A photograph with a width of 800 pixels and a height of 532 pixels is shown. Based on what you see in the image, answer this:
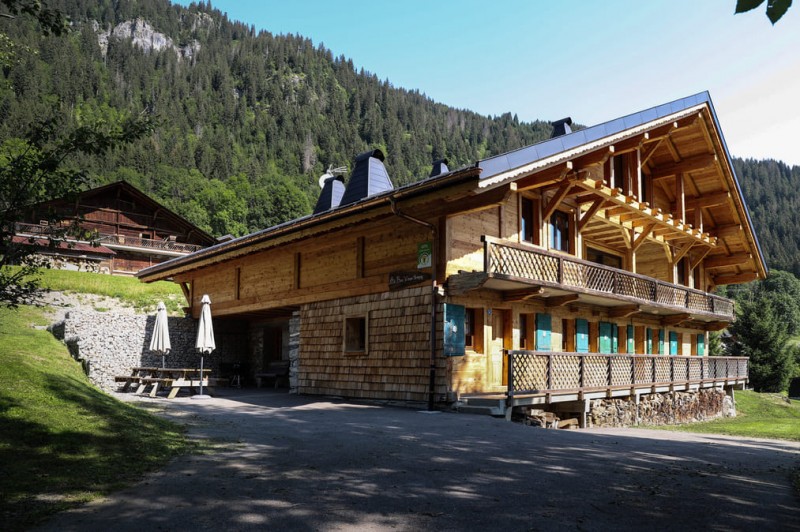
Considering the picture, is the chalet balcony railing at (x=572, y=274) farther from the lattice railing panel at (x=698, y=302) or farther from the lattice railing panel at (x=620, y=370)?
the lattice railing panel at (x=620, y=370)

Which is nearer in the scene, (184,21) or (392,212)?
(392,212)

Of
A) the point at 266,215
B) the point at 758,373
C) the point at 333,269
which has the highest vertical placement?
the point at 266,215

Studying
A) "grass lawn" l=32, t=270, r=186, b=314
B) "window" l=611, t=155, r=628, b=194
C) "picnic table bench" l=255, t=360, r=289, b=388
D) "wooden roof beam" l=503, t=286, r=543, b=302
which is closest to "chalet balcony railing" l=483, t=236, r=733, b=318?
"wooden roof beam" l=503, t=286, r=543, b=302

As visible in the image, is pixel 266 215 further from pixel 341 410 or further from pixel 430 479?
pixel 430 479

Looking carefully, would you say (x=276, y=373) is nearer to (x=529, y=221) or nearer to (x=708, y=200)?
(x=529, y=221)

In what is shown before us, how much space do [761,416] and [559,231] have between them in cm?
1360

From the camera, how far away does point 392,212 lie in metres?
14.0

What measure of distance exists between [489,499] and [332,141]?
136 meters

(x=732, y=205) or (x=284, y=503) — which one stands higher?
(x=732, y=205)

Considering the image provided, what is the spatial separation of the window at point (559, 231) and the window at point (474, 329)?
4056mm

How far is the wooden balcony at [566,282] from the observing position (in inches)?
528

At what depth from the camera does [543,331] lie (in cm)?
1642

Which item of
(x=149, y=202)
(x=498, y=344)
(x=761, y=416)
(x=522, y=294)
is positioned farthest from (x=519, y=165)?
(x=149, y=202)

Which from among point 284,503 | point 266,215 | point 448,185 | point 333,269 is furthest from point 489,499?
point 266,215
